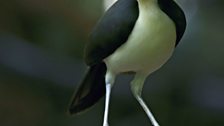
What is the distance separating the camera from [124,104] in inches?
56.6

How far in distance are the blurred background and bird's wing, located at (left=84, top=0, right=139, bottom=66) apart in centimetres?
77

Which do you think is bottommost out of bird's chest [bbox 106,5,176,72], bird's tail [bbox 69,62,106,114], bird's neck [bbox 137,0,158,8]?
bird's tail [bbox 69,62,106,114]

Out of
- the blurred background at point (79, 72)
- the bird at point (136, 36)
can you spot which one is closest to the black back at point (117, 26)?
the bird at point (136, 36)

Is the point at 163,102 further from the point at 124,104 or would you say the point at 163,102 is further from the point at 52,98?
the point at 52,98

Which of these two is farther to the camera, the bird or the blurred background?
the blurred background

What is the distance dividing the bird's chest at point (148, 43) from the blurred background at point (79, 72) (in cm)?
78

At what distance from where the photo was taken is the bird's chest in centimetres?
53

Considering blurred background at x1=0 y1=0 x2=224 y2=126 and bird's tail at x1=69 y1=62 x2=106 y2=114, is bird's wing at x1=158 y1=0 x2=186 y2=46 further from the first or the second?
blurred background at x1=0 y1=0 x2=224 y2=126

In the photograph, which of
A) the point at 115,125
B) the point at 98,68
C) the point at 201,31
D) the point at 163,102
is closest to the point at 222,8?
the point at 201,31

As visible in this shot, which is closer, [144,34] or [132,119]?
[144,34]

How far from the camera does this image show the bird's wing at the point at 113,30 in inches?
21.1

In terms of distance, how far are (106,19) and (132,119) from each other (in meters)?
0.94

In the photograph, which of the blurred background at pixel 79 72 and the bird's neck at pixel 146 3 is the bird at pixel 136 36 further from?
the blurred background at pixel 79 72

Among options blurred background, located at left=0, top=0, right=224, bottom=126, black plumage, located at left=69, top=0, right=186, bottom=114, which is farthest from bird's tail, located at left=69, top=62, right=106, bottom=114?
blurred background, located at left=0, top=0, right=224, bottom=126
